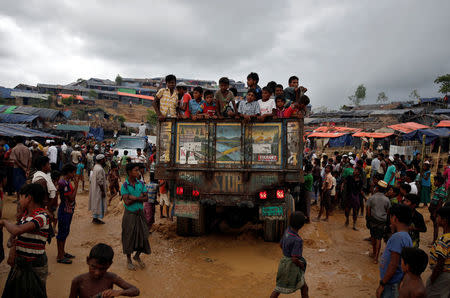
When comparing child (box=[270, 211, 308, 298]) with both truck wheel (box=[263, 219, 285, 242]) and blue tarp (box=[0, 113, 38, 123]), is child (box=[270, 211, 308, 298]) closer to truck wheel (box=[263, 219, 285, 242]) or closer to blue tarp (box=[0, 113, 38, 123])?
truck wheel (box=[263, 219, 285, 242])

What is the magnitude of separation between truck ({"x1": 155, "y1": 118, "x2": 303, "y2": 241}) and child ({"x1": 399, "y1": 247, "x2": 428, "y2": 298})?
277cm

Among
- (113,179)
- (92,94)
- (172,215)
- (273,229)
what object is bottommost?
(273,229)

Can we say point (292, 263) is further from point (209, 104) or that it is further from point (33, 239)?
point (209, 104)

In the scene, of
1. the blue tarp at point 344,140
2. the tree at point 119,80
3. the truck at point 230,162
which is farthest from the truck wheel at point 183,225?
the tree at point 119,80

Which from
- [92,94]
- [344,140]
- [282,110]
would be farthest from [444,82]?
[92,94]

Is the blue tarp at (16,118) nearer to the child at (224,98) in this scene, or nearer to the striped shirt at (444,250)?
the child at (224,98)

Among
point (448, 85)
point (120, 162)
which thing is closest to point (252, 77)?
point (120, 162)

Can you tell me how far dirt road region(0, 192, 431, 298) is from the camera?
419 centimetres

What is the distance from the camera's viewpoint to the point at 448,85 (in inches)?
1483

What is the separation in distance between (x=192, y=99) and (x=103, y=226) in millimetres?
3793

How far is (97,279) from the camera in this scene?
224 centimetres

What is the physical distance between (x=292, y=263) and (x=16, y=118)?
95.3 feet

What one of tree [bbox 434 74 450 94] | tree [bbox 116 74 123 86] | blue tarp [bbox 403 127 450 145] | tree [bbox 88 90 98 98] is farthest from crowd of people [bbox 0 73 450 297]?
tree [bbox 116 74 123 86]

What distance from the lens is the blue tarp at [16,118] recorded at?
24.4m
